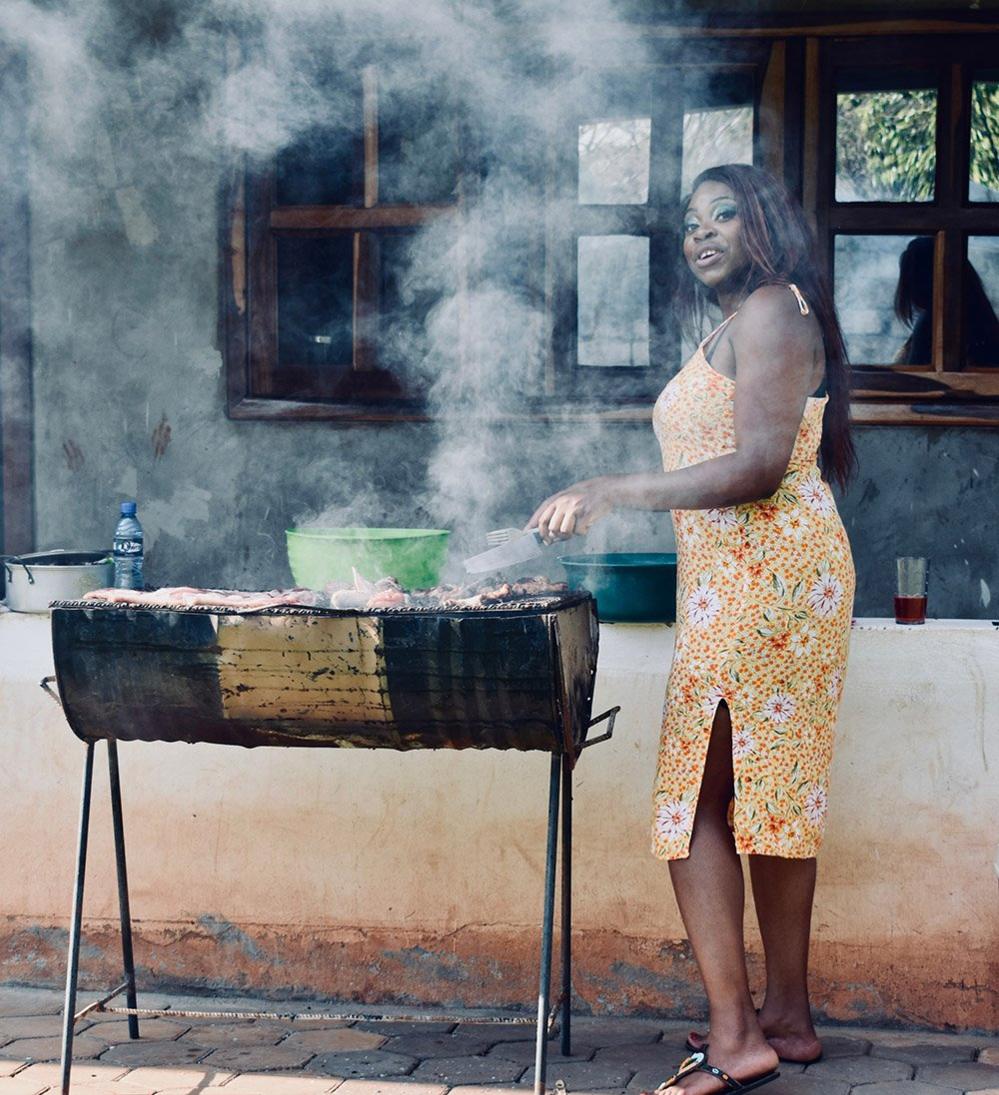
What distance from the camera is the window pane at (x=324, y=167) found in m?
5.25

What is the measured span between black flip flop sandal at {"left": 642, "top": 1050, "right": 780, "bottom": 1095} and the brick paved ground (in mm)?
190

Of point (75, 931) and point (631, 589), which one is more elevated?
point (631, 589)

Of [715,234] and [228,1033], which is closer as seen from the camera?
[715,234]

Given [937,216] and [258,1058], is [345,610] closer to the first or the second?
[258,1058]

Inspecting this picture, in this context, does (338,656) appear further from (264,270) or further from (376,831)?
(264,270)

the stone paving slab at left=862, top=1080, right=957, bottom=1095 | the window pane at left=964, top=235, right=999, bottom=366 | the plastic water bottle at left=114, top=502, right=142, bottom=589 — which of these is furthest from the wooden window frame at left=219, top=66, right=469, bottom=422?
the stone paving slab at left=862, top=1080, right=957, bottom=1095

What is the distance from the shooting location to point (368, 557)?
13.5ft

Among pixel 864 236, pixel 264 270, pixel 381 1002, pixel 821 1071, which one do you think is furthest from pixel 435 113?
pixel 821 1071

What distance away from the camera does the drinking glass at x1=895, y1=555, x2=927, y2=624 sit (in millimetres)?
4168

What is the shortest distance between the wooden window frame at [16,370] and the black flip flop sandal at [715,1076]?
330 centimetres

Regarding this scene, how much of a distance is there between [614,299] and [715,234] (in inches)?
70.6

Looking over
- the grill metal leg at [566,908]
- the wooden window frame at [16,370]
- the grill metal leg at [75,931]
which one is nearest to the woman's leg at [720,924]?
the grill metal leg at [566,908]

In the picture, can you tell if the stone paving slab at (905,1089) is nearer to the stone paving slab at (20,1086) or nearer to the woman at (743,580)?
the woman at (743,580)

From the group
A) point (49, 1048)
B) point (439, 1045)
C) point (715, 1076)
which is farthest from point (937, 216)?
point (49, 1048)
